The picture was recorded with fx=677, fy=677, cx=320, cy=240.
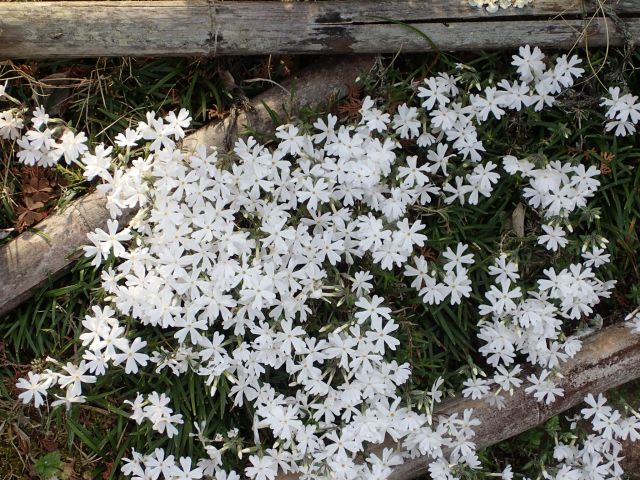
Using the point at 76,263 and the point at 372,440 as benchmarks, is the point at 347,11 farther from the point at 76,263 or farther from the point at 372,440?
the point at 372,440

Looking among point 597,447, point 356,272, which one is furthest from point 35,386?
point 597,447

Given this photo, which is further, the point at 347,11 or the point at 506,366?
the point at 506,366

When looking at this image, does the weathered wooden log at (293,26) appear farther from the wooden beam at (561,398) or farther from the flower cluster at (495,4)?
the wooden beam at (561,398)

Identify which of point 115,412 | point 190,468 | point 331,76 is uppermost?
point 331,76

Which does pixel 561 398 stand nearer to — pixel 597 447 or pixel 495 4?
pixel 597 447

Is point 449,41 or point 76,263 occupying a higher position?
point 449,41

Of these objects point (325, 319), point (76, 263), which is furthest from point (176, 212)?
point (325, 319)

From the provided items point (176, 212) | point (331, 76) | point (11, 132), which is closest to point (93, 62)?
point (11, 132)
